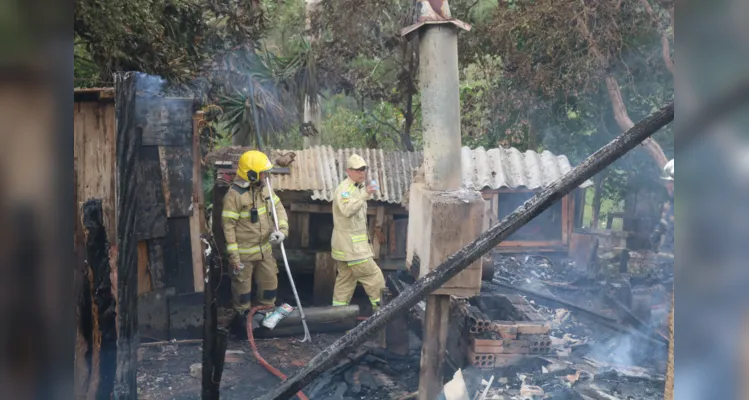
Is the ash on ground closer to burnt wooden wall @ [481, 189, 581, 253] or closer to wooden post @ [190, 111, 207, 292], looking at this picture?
burnt wooden wall @ [481, 189, 581, 253]

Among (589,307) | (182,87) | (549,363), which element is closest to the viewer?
(549,363)

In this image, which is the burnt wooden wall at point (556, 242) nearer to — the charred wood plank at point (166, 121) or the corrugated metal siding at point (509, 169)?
the corrugated metal siding at point (509, 169)

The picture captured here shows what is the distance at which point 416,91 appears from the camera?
40.7 feet

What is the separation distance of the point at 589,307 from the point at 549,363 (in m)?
2.34

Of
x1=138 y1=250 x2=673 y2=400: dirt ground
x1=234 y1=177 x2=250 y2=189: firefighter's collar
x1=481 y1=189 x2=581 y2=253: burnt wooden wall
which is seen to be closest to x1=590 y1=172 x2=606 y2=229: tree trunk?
x1=481 y1=189 x2=581 y2=253: burnt wooden wall

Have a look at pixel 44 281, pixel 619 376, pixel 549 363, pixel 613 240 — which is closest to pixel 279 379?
pixel 549 363

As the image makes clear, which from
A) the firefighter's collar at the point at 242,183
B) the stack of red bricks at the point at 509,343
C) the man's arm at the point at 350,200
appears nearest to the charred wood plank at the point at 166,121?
the firefighter's collar at the point at 242,183

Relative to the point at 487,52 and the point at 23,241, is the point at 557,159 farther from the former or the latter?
the point at 23,241

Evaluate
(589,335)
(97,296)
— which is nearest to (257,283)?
(589,335)

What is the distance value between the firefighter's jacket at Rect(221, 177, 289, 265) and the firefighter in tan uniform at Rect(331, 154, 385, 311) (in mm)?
735

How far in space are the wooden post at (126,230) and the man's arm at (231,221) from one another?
4513 mm

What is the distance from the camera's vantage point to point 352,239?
7285 millimetres

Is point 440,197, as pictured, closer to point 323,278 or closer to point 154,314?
point 154,314

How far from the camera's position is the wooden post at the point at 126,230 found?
7.75 feet
